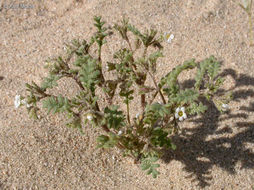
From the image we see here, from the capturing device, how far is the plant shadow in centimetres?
314

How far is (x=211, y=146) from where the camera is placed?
3.25 meters

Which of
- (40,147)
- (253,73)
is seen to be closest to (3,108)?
(40,147)

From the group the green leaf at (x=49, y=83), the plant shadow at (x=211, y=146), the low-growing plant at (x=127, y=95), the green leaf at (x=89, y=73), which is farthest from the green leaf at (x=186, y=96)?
the plant shadow at (x=211, y=146)

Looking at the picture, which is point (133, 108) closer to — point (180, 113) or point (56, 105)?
point (180, 113)

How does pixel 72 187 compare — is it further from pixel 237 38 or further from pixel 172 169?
pixel 237 38

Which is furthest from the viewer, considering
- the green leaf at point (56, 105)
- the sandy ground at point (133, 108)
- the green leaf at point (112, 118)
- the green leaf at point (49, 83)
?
the sandy ground at point (133, 108)

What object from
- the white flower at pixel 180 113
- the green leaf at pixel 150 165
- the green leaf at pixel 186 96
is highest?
the green leaf at pixel 186 96

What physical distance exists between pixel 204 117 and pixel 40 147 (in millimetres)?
1713

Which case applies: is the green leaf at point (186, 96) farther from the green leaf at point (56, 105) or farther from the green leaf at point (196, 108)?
the green leaf at point (56, 105)

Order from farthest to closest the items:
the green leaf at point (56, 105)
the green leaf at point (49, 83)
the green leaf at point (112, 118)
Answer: the green leaf at point (49, 83) → the green leaf at point (112, 118) → the green leaf at point (56, 105)

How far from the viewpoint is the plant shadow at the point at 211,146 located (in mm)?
3137

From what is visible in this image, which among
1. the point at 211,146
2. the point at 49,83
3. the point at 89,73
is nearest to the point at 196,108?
the point at 89,73

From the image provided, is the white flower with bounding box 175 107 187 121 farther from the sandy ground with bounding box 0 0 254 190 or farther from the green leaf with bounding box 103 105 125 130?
the sandy ground with bounding box 0 0 254 190

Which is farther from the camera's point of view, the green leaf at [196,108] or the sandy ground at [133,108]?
the sandy ground at [133,108]
